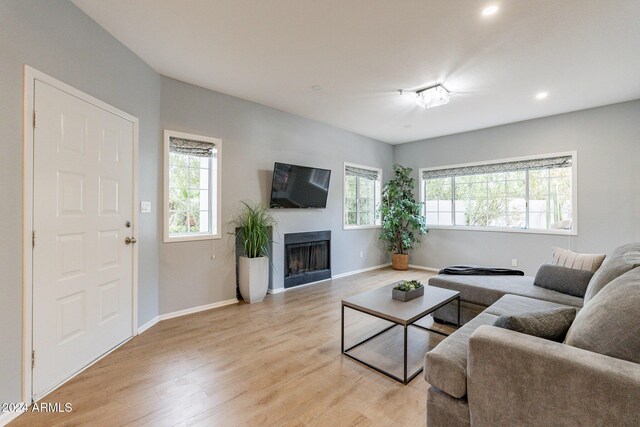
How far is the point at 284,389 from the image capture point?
1930mm

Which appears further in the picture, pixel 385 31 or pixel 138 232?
pixel 138 232

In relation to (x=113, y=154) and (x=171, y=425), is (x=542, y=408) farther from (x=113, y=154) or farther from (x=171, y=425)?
(x=113, y=154)

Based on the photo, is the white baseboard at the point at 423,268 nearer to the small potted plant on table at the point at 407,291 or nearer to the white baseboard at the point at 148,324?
the small potted plant on table at the point at 407,291

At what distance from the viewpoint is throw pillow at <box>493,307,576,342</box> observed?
1333 millimetres

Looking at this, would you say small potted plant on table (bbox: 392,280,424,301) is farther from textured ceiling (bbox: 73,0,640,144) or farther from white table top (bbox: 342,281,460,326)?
textured ceiling (bbox: 73,0,640,144)

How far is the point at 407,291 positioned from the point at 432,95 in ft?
8.00

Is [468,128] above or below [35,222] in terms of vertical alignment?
above

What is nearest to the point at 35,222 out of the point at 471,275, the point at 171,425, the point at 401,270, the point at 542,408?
the point at 171,425

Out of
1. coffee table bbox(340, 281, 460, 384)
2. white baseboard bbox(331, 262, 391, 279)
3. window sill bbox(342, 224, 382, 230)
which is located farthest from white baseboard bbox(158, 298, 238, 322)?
window sill bbox(342, 224, 382, 230)

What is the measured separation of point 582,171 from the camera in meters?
4.24

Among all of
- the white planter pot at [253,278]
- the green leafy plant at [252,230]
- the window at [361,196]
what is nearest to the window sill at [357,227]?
the window at [361,196]

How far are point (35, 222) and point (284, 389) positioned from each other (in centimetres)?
199

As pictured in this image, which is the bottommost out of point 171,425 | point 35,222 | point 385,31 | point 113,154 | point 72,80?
point 171,425

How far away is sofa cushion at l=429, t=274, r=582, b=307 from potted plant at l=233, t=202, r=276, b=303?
2151 millimetres
